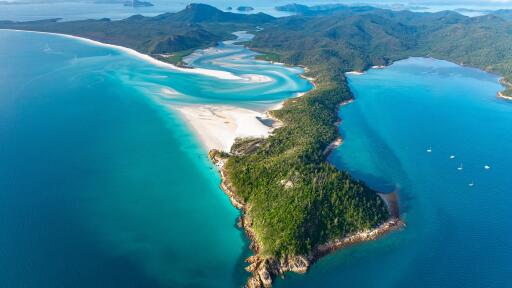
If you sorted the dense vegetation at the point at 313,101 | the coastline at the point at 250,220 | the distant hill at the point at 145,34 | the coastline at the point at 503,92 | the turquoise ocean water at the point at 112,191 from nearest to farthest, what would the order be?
1. the coastline at the point at 250,220
2. the turquoise ocean water at the point at 112,191
3. the dense vegetation at the point at 313,101
4. the coastline at the point at 503,92
5. the distant hill at the point at 145,34

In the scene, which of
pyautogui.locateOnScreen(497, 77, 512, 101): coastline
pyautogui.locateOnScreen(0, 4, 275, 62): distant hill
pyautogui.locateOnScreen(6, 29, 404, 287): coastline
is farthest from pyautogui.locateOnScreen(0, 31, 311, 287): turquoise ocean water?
pyautogui.locateOnScreen(497, 77, 512, 101): coastline

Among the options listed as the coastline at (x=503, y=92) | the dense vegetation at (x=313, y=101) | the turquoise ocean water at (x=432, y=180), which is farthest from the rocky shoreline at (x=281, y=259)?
the coastline at (x=503, y=92)

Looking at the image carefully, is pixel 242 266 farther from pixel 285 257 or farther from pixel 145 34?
pixel 145 34

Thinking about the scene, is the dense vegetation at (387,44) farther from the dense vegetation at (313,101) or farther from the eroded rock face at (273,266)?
the eroded rock face at (273,266)

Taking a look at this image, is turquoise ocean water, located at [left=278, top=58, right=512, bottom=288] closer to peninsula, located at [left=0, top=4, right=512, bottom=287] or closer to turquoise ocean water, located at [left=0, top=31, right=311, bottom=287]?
peninsula, located at [left=0, top=4, right=512, bottom=287]

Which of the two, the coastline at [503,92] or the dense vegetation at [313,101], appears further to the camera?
the coastline at [503,92]

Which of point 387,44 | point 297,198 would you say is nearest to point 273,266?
point 297,198
